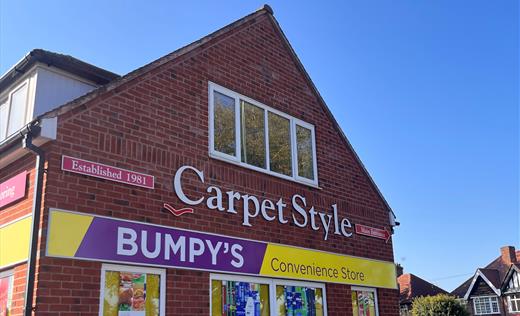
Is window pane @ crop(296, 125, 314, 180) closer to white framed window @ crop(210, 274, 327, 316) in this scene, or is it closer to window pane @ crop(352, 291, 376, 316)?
white framed window @ crop(210, 274, 327, 316)

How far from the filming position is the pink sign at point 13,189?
702 cm

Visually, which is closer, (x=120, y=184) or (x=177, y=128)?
(x=120, y=184)

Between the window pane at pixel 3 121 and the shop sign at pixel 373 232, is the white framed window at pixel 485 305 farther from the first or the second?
the window pane at pixel 3 121

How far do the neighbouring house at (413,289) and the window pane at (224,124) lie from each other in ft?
130

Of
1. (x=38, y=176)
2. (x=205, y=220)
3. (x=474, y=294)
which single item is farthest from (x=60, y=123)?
(x=474, y=294)

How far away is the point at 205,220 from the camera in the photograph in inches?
325

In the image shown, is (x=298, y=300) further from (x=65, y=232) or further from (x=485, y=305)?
(x=485, y=305)

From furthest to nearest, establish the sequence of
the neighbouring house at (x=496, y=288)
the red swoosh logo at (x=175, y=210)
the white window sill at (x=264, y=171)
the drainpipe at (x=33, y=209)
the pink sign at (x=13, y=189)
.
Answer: the neighbouring house at (x=496, y=288), the white window sill at (x=264, y=171), the red swoosh logo at (x=175, y=210), the pink sign at (x=13, y=189), the drainpipe at (x=33, y=209)

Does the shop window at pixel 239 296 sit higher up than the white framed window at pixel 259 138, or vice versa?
the white framed window at pixel 259 138

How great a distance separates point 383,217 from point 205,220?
5.45 meters

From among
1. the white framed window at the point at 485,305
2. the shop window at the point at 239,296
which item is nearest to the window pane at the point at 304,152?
the shop window at the point at 239,296

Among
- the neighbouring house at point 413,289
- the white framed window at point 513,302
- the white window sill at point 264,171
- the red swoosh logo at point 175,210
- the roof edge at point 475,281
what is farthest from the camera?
the neighbouring house at point 413,289

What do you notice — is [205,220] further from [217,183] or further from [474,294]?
[474,294]

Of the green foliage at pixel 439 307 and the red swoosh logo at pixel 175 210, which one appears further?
the green foliage at pixel 439 307
